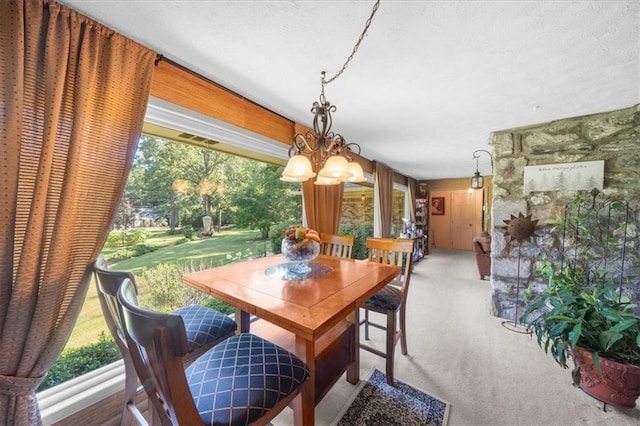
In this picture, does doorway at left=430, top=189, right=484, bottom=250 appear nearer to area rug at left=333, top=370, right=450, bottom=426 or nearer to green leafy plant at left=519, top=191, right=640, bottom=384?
green leafy plant at left=519, top=191, right=640, bottom=384

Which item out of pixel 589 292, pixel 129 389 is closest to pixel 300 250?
pixel 129 389

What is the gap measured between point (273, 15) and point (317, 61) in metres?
0.39

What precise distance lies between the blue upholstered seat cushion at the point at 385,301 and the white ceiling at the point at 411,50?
1.59m

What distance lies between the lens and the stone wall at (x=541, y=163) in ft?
6.64

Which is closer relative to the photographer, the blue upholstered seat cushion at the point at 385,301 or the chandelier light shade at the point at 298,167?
the chandelier light shade at the point at 298,167

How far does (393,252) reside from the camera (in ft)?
6.43

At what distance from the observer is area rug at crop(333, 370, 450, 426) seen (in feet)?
4.50

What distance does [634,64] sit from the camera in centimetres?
144

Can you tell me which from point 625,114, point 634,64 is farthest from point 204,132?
point 625,114

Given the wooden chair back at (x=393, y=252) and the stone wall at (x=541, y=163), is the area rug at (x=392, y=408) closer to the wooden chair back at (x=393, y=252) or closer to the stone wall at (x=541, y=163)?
the wooden chair back at (x=393, y=252)

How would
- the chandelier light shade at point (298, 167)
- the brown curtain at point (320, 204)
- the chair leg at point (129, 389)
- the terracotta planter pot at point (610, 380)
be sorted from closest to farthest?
the chair leg at point (129, 389) < the terracotta planter pot at point (610, 380) < the chandelier light shade at point (298, 167) < the brown curtain at point (320, 204)

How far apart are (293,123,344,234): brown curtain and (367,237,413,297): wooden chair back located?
797 mm

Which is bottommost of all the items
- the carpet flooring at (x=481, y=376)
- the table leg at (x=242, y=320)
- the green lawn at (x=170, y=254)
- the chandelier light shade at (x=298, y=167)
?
the carpet flooring at (x=481, y=376)

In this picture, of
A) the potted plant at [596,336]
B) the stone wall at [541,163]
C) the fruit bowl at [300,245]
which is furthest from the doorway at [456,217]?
the fruit bowl at [300,245]
